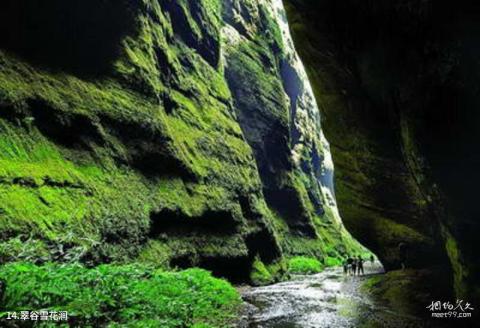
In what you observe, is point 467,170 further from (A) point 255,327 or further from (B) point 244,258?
(B) point 244,258

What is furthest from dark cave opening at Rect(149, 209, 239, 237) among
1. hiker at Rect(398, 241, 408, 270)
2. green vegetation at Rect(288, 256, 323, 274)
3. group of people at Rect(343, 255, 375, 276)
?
green vegetation at Rect(288, 256, 323, 274)

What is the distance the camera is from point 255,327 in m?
10.5

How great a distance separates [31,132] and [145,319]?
9.77 meters

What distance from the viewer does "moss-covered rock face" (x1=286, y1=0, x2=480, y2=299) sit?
31.2ft

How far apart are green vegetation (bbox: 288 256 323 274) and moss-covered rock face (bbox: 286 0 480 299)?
1855cm

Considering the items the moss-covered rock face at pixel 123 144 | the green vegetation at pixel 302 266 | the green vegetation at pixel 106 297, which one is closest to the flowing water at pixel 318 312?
the green vegetation at pixel 106 297

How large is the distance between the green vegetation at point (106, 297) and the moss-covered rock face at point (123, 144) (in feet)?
4.37

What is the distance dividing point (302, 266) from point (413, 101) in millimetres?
30684

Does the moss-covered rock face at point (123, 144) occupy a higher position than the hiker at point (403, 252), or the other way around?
the moss-covered rock face at point (123, 144)

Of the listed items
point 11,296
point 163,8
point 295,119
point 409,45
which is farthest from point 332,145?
point 295,119

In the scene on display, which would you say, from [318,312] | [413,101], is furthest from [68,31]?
[318,312]

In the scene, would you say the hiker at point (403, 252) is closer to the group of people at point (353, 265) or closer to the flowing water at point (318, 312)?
the flowing water at point (318, 312)

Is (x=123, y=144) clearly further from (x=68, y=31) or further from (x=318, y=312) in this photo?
(x=318, y=312)

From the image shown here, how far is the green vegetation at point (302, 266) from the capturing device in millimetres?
37969
